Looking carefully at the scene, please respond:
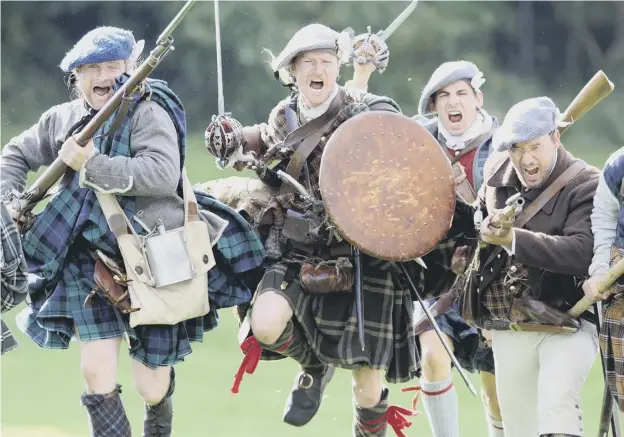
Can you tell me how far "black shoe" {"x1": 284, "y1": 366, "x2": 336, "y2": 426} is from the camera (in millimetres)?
6820

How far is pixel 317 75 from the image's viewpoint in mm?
6523

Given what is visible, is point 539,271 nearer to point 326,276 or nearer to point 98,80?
point 326,276

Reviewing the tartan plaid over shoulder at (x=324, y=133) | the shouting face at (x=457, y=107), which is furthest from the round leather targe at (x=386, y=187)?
the shouting face at (x=457, y=107)

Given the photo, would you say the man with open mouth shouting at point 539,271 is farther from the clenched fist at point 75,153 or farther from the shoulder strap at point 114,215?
the clenched fist at point 75,153

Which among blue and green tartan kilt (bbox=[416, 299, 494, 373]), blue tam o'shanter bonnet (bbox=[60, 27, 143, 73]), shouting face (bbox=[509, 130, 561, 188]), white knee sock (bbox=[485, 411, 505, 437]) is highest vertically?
blue tam o'shanter bonnet (bbox=[60, 27, 143, 73])

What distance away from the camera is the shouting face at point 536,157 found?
6.01 meters

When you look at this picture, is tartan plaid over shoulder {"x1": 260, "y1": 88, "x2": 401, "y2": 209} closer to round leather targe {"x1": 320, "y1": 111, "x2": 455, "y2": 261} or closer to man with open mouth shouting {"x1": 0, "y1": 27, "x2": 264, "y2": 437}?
round leather targe {"x1": 320, "y1": 111, "x2": 455, "y2": 261}

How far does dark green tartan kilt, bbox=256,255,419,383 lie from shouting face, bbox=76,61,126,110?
38.4 inches

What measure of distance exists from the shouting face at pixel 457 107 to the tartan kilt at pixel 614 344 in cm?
140

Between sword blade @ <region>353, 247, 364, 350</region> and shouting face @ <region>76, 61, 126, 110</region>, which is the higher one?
shouting face @ <region>76, 61, 126, 110</region>

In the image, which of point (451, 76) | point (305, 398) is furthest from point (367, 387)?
point (451, 76)

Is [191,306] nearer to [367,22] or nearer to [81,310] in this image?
[81,310]

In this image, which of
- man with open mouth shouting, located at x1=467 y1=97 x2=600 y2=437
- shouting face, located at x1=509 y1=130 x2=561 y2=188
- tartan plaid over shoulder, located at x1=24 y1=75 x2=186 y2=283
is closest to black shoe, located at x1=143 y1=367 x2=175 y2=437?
tartan plaid over shoulder, located at x1=24 y1=75 x2=186 y2=283

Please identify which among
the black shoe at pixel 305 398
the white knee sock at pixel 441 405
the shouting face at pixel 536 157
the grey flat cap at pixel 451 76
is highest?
the grey flat cap at pixel 451 76
